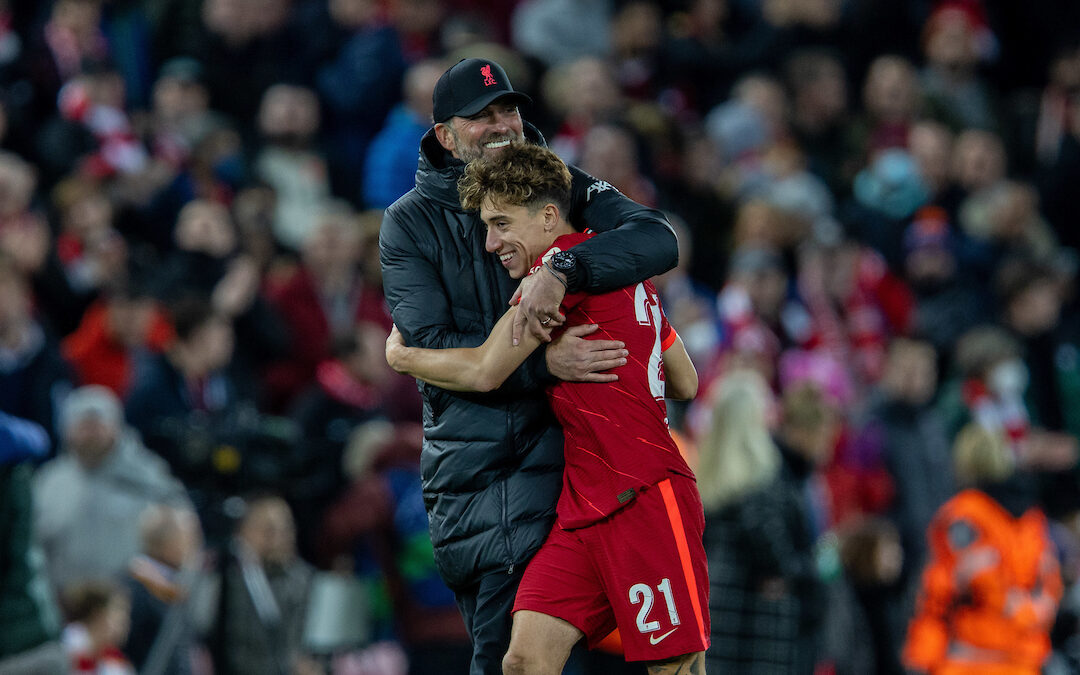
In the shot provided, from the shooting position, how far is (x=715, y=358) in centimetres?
1038

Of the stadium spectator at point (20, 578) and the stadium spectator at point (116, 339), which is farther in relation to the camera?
the stadium spectator at point (116, 339)

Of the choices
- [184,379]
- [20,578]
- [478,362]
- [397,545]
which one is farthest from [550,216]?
[184,379]

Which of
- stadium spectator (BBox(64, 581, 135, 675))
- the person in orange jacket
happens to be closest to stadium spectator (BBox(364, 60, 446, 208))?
stadium spectator (BBox(64, 581, 135, 675))

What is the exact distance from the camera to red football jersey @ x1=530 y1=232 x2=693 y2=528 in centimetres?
471

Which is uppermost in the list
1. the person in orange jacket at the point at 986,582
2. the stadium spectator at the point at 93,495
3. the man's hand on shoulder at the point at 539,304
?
the man's hand on shoulder at the point at 539,304

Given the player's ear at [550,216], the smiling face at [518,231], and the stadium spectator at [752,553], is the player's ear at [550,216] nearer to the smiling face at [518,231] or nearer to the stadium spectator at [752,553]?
the smiling face at [518,231]

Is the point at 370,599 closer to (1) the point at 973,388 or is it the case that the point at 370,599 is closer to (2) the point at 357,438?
(2) the point at 357,438

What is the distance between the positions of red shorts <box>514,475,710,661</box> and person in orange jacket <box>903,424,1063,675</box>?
14.5ft

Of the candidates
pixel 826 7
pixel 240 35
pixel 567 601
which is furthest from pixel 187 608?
pixel 826 7

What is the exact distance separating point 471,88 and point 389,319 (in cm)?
520

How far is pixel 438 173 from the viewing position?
5.03m

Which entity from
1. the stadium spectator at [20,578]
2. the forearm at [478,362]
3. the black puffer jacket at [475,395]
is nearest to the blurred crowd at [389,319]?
the stadium spectator at [20,578]

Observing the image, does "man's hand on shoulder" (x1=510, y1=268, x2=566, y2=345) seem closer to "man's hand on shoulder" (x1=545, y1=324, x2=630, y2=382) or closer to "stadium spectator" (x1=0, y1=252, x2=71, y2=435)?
"man's hand on shoulder" (x1=545, y1=324, x2=630, y2=382)

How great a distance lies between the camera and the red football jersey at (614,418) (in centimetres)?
471
